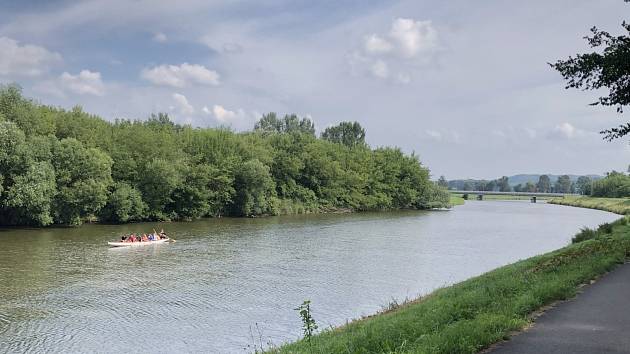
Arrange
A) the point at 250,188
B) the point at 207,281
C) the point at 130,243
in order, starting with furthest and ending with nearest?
the point at 250,188 < the point at 130,243 < the point at 207,281

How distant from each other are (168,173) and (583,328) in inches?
2592

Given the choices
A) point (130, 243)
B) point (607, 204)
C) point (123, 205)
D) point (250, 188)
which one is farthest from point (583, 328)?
point (607, 204)

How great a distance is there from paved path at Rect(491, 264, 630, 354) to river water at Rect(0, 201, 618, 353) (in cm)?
1041

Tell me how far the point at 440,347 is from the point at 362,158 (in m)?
114

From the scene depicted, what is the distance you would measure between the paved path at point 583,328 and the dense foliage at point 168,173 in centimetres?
5313

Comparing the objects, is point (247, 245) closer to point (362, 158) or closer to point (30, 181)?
point (30, 181)

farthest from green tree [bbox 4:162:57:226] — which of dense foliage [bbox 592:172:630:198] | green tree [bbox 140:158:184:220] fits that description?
dense foliage [bbox 592:172:630:198]

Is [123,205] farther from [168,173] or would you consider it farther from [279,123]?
[279,123]

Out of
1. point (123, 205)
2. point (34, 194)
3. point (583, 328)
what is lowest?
point (583, 328)

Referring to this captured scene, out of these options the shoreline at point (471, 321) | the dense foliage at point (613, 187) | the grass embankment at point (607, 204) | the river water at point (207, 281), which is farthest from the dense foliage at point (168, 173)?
the shoreline at point (471, 321)

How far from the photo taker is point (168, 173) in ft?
233

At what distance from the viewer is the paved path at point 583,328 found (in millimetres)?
8820

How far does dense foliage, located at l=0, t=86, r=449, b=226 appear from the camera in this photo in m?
56.0

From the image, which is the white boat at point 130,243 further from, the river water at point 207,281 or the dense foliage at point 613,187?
the dense foliage at point 613,187
